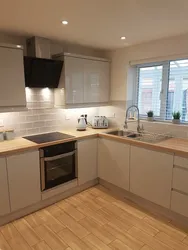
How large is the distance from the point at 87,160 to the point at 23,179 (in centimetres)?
99

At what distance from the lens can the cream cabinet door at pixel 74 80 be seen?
2797mm

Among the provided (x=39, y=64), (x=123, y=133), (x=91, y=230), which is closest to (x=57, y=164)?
(x=91, y=230)

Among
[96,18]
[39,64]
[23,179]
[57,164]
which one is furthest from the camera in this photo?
[57,164]

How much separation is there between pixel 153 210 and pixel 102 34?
234cm

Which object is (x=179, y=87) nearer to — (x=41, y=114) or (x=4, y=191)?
(x=41, y=114)

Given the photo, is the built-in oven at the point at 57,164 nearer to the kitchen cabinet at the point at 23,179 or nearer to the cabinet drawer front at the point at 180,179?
the kitchen cabinet at the point at 23,179

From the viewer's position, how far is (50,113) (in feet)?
9.97

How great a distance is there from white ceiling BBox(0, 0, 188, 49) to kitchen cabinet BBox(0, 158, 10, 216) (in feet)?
4.89

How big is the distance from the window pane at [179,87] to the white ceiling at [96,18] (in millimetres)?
471

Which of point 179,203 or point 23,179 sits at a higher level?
point 23,179

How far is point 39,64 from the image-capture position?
2518 mm

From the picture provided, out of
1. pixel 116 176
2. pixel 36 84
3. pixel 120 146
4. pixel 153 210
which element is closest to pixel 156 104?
pixel 120 146

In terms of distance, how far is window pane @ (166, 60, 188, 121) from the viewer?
2.70 meters

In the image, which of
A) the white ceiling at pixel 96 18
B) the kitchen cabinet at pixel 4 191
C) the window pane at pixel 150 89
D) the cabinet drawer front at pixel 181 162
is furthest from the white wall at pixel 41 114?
the cabinet drawer front at pixel 181 162
